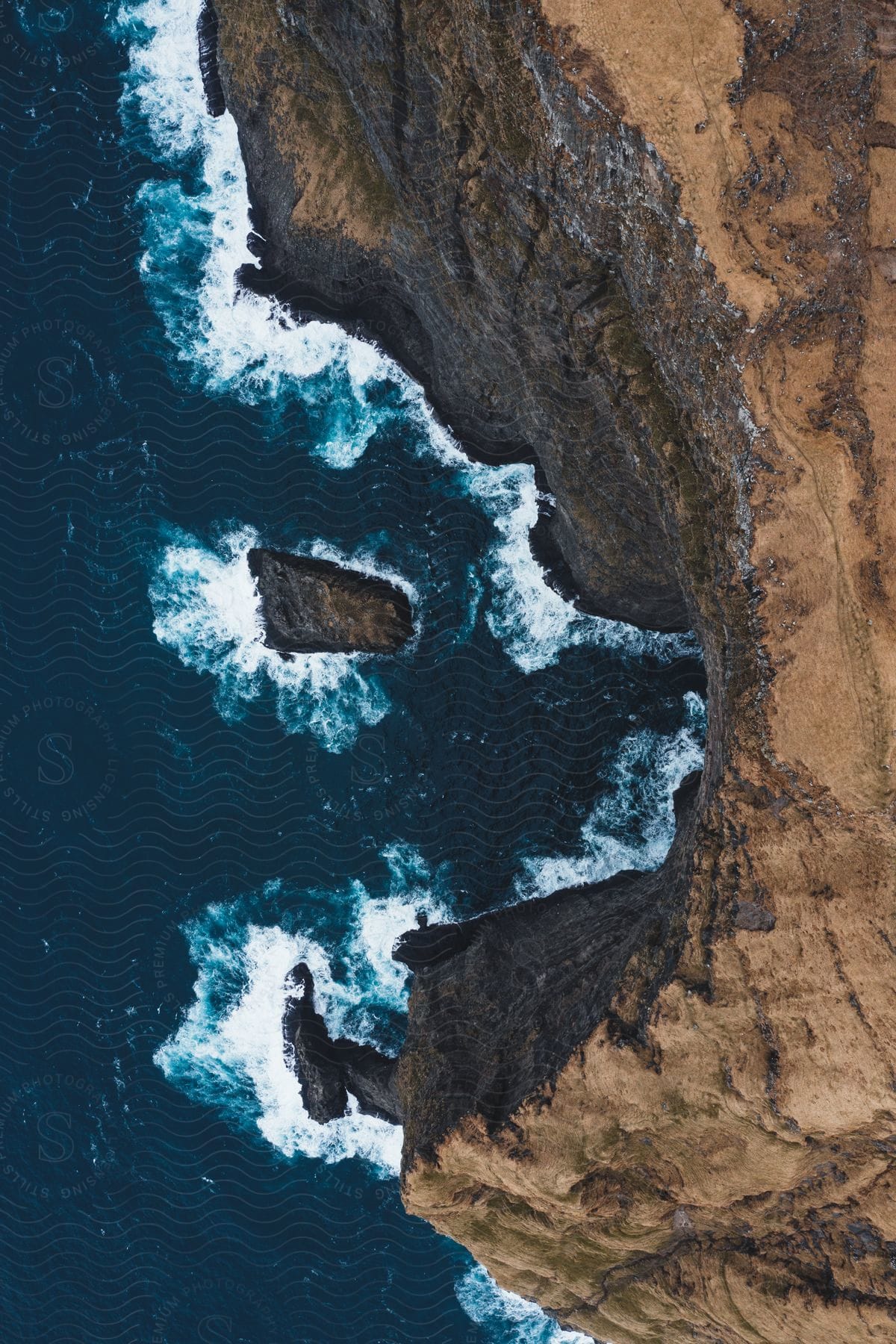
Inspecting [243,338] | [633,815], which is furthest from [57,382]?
[633,815]

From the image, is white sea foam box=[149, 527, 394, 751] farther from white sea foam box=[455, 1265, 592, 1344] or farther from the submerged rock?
white sea foam box=[455, 1265, 592, 1344]

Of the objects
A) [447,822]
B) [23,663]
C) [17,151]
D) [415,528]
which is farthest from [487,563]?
[17,151]

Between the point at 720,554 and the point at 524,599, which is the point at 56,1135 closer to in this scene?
the point at 524,599

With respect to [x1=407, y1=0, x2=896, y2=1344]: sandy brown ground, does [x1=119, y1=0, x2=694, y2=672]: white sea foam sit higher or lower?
higher

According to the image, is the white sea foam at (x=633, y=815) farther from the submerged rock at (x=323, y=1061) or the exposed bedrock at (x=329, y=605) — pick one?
the exposed bedrock at (x=329, y=605)

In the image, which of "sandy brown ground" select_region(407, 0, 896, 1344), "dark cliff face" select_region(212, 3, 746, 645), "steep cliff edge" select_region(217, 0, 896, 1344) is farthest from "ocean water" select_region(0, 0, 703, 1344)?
"sandy brown ground" select_region(407, 0, 896, 1344)

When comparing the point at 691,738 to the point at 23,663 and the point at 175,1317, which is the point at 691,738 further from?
the point at 175,1317
